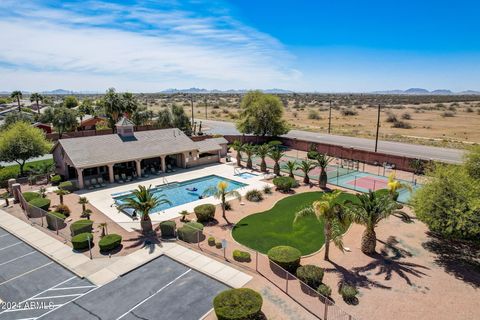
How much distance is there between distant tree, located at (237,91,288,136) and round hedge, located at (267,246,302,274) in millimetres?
38832

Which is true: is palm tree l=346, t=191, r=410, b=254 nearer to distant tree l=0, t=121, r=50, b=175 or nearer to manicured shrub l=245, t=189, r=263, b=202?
manicured shrub l=245, t=189, r=263, b=202

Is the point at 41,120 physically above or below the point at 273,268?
above

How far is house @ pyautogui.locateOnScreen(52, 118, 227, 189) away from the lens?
35.0m

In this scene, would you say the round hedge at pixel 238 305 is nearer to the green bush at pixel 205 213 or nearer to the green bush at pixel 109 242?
the green bush at pixel 109 242

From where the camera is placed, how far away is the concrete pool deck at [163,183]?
2699 cm

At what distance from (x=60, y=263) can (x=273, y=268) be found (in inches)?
515

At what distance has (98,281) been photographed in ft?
58.0

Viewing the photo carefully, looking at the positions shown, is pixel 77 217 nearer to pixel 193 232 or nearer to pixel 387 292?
pixel 193 232

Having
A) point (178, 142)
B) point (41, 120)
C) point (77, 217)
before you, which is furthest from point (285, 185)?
point (41, 120)

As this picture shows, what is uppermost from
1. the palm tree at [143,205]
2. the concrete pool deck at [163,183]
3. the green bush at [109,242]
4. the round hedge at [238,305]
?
the palm tree at [143,205]

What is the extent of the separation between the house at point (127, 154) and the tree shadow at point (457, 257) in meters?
28.9

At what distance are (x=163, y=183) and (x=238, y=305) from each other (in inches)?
927

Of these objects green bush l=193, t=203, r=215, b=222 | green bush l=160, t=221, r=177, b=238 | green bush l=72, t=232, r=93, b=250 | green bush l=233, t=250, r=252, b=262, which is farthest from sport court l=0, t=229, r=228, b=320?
green bush l=193, t=203, r=215, b=222

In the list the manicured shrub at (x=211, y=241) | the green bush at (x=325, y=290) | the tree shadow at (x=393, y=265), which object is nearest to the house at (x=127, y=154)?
the manicured shrub at (x=211, y=241)
